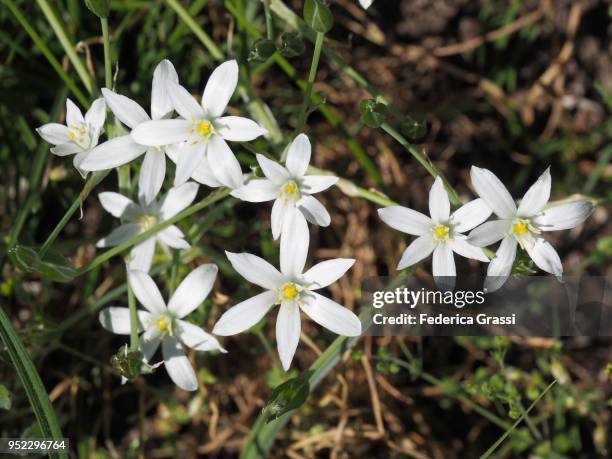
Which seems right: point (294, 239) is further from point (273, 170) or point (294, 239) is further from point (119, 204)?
point (119, 204)

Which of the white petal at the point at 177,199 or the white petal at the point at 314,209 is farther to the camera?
the white petal at the point at 177,199

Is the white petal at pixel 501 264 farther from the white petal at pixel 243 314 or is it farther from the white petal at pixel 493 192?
the white petal at pixel 243 314

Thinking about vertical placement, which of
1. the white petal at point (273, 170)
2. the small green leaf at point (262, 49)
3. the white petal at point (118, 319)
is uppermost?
the small green leaf at point (262, 49)

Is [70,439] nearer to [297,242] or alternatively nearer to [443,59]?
[297,242]

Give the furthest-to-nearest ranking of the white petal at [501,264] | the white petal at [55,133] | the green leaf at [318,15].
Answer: the white petal at [55,133]
the white petal at [501,264]
the green leaf at [318,15]

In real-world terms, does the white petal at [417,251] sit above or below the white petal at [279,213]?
below

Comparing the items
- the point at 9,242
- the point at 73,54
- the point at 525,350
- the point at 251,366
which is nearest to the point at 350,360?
the point at 251,366

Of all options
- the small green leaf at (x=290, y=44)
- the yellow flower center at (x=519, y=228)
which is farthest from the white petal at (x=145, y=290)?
the yellow flower center at (x=519, y=228)
